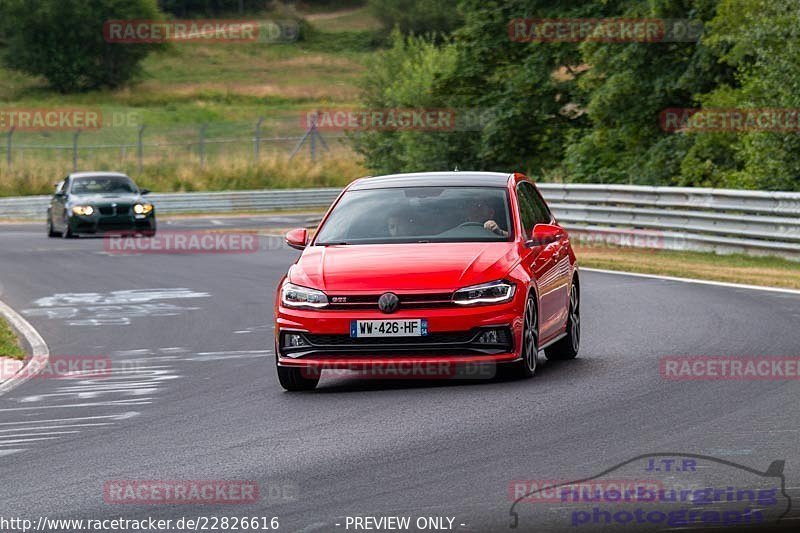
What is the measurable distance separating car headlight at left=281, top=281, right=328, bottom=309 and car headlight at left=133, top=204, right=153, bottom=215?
74.4ft

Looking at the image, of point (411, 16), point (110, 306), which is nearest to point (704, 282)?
point (110, 306)

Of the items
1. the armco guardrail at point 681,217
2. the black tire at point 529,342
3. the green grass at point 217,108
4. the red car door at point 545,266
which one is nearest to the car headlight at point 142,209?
the armco guardrail at point 681,217

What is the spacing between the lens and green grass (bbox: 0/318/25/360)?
1390 centimetres

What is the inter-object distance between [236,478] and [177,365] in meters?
5.54

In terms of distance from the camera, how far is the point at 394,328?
1062cm

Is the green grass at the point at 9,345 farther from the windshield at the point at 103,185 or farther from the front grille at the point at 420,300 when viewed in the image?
the windshield at the point at 103,185

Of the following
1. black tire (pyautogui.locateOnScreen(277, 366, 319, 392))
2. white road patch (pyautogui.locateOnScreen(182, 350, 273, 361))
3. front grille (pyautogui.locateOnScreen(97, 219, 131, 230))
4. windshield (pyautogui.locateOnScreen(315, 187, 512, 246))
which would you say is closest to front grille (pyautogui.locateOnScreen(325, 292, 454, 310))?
black tire (pyautogui.locateOnScreen(277, 366, 319, 392))

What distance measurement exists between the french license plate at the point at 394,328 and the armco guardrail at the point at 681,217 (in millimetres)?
13640

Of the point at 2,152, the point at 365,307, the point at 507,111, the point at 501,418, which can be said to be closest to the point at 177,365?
the point at 365,307

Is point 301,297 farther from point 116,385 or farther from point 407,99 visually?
point 407,99

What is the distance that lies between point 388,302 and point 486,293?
0.70 m

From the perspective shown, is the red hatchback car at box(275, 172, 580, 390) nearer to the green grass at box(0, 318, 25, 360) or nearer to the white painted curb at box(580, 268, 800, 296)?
the green grass at box(0, 318, 25, 360)

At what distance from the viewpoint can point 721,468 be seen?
7.77 metres

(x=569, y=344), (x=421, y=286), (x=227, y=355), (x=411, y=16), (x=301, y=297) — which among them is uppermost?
(x=421, y=286)
